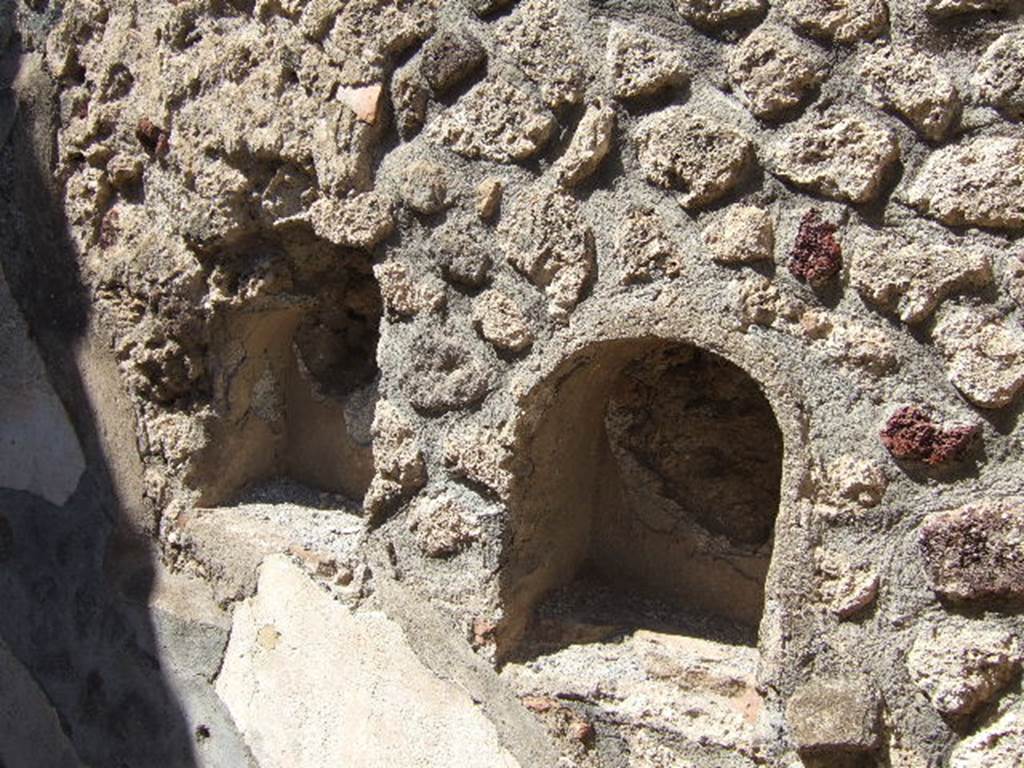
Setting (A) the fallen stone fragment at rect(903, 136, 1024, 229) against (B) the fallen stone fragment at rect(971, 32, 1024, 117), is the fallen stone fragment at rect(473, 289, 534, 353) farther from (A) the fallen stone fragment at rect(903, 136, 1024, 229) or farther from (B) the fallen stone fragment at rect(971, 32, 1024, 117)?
(B) the fallen stone fragment at rect(971, 32, 1024, 117)

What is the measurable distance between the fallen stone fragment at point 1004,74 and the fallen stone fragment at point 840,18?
0.43 ft

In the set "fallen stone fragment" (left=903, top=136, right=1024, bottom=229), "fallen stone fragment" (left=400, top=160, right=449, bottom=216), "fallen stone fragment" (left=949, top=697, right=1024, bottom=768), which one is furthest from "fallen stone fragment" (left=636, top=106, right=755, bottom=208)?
"fallen stone fragment" (left=949, top=697, right=1024, bottom=768)

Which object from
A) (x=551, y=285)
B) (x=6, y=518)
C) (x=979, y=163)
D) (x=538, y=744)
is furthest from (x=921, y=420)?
(x=6, y=518)

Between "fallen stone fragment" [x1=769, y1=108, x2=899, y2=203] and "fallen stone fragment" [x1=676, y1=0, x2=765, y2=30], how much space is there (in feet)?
0.53

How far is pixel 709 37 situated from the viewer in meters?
1.52

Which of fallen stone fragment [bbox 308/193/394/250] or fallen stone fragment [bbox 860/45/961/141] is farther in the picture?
fallen stone fragment [bbox 308/193/394/250]

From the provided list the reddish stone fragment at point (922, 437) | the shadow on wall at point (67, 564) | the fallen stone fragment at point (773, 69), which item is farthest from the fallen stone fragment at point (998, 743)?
the shadow on wall at point (67, 564)

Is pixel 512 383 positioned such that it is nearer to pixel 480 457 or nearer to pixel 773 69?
pixel 480 457

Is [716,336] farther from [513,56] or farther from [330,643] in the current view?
[330,643]

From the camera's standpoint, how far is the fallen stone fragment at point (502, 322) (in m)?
1.71

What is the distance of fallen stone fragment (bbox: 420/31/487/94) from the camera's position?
1698mm

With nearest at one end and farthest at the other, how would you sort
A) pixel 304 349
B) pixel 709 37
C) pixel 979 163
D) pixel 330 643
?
1. pixel 979 163
2. pixel 709 37
3. pixel 330 643
4. pixel 304 349

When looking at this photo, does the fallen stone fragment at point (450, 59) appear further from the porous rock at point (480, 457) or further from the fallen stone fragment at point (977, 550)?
the fallen stone fragment at point (977, 550)

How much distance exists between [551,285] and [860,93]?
50cm
